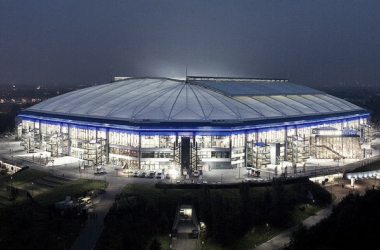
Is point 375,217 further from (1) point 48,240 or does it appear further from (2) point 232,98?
(2) point 232,98

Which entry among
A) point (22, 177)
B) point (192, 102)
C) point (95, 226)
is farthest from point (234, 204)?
point (22, 177)

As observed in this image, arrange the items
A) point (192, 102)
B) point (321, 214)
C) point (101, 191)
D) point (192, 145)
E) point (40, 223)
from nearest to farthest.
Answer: point (40, 223) → point (321, 214) → point (101, 191) → point (192, 145) → point (192, 102)

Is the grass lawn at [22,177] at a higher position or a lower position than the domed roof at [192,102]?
lower

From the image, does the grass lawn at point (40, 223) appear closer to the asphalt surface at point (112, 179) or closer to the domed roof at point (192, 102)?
the asphalt surface at point (112, 179)

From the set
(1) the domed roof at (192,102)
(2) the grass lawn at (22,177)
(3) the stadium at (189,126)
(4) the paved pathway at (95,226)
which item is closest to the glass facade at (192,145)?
(3) the stadium at (189,126)

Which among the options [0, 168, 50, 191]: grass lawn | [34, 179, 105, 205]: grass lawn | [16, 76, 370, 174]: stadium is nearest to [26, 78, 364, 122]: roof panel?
[16, 76, 370, 174]: stadium

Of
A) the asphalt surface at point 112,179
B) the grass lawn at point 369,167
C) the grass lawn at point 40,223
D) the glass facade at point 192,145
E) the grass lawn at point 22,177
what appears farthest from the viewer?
the glass facade at point 192,145

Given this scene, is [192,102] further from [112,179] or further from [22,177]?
[22,177]
